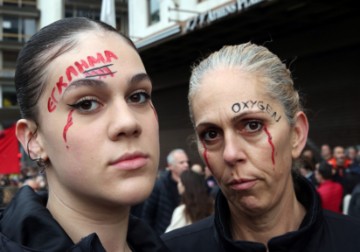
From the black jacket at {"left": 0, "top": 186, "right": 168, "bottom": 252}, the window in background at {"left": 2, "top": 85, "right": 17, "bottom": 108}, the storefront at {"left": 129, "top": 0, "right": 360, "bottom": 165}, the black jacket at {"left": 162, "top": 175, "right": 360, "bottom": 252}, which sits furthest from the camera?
the window in background at {"left": 2, "top": 85, "right": 17, "bottom": 108}

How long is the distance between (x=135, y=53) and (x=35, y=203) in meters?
0.56

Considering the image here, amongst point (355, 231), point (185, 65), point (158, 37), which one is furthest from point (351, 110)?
point (355, 231)

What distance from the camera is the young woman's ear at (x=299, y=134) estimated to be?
192 centimetres

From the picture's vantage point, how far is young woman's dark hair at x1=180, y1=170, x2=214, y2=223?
4270 mm

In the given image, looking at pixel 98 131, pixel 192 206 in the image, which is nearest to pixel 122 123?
pixel 98 131

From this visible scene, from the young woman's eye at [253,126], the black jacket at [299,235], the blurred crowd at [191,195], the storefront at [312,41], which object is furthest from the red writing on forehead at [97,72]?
the storefront at [312,41]

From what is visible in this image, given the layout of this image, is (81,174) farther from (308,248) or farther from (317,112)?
(317,112)

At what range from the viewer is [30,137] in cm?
143

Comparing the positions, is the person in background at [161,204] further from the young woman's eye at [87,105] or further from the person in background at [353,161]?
the young woman's eye at [87,105]

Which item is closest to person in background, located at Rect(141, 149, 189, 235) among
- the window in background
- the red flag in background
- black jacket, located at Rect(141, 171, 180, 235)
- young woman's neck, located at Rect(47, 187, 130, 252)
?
black jacket, located at Rect(141, 171, 180, 235)

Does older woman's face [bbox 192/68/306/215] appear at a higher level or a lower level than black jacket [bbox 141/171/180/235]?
higher

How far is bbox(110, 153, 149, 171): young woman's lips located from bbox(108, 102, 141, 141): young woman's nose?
6 centimetres

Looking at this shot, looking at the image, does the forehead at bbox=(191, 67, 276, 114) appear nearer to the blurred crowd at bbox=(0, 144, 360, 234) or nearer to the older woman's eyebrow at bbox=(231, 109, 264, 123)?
the older woman's eyebrow at bbox=(231, 109, 264, 123)

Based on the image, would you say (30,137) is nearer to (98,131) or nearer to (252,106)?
(98,131)
